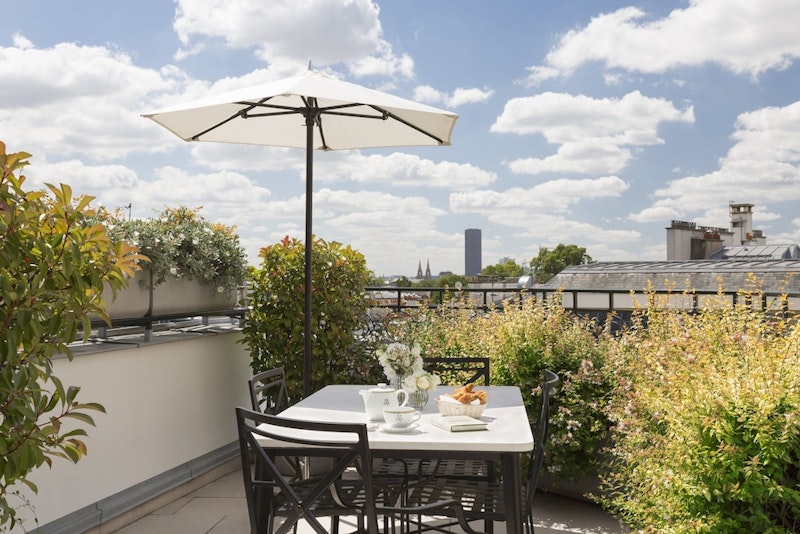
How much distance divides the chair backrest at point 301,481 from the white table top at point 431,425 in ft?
0.53

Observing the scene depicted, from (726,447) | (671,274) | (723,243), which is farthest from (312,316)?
(723,243)

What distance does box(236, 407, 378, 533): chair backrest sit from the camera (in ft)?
7.18

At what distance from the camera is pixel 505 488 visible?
7.86 ft

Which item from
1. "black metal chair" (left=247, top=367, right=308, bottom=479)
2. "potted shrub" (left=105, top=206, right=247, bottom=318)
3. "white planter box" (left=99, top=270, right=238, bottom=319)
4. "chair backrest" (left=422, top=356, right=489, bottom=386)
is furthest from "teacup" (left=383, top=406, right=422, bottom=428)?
"potted shrub" (left=105, top=206, right=247, bottom=318)

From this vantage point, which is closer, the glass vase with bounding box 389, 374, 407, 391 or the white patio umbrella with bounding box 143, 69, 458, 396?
the glass vase with bounding box 389, 374, 407, 391

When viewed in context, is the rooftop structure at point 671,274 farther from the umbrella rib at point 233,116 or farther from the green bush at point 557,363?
the umbrella rib at point 233,116

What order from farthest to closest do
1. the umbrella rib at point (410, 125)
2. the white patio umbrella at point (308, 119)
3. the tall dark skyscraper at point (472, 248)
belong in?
the tall dark skyscraper at point (472, 248)
the umbrella rib at point (410, 125)
the white patio umbrella at point (308, 119)

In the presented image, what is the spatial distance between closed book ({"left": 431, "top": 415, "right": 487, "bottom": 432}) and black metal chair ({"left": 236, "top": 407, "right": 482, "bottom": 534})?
11.0 inches

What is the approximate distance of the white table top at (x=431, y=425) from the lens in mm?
2379

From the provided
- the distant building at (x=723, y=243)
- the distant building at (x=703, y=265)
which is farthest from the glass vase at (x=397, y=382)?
the distant building at (x=723, y=243)

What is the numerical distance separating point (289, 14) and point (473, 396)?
448cm

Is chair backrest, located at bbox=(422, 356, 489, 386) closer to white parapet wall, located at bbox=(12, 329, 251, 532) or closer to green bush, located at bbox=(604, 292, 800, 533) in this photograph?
green bush, located at bbox=(604, 292, 800, 533)

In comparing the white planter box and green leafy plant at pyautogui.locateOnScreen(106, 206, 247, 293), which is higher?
green leafy plant at pyautogui.locateOnScreen(106, 206, 247, 293)

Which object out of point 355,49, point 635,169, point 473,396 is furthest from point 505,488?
point 635,169
